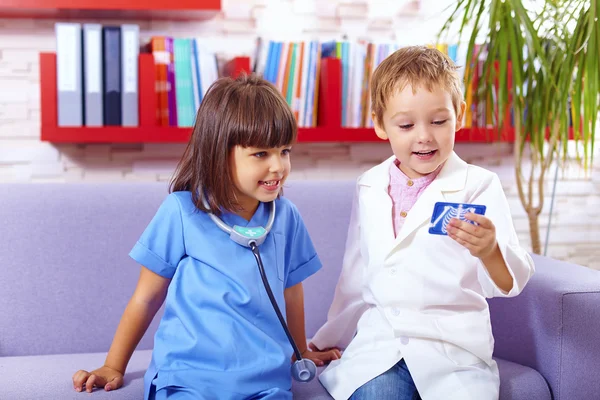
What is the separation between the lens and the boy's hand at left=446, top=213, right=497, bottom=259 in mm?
1123

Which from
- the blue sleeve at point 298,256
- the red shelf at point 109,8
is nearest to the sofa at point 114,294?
the blue sleeve at point 298,256

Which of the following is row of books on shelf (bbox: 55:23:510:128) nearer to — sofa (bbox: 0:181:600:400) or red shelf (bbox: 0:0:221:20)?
red shelf (bbox: 0:0:221:20)

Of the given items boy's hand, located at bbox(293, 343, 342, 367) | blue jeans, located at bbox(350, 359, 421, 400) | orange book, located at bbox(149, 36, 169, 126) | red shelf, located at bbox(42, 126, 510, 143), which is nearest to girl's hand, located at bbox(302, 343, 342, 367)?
boy's hand, located at bbox(293, 343, 342, 367)

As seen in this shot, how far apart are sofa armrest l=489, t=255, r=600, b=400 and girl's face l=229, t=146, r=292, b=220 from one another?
63cm

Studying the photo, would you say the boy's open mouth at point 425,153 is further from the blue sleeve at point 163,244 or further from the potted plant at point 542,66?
the potted plant at point 542,66

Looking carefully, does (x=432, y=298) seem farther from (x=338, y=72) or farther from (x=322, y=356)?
(x=338, y=72)

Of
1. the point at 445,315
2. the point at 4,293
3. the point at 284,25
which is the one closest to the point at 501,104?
the point at 284,25

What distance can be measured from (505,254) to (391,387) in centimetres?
32

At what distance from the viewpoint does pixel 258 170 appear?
4.23 feet

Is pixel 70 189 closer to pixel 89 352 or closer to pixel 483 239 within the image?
pixel 89 352

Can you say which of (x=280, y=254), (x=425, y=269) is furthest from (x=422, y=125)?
(x=280, y=254)

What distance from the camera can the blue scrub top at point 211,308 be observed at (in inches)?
48.6

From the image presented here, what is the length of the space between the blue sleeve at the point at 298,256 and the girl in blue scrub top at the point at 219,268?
0.24 ft

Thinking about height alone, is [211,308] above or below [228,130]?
below
